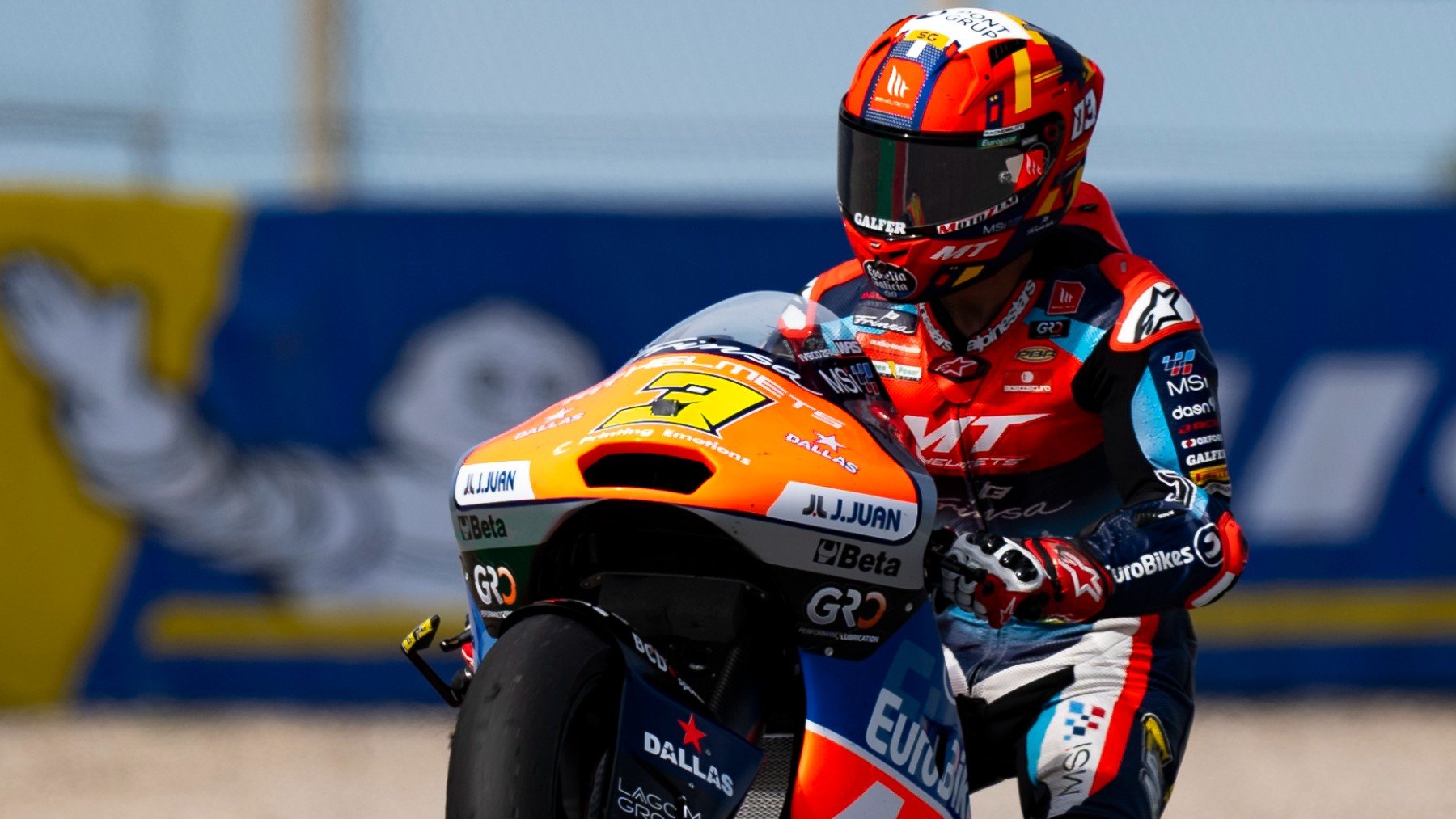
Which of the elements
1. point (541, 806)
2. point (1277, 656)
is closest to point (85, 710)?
point (1277, 656)

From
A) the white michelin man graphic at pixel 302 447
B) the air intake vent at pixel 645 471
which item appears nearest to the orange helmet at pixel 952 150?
the air intake vent at pixel 645 471

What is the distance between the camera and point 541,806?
1990 mm

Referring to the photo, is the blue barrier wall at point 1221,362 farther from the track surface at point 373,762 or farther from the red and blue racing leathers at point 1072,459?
the red and blue racing leathers at point 1072,459

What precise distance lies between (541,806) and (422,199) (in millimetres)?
5993

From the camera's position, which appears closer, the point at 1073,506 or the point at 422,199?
the point at 1073,506

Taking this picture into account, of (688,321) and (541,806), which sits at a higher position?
(688,321)

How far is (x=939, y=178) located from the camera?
9.41 ft

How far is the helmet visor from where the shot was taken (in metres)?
2.86

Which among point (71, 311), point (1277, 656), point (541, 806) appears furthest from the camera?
point (1277, 656)

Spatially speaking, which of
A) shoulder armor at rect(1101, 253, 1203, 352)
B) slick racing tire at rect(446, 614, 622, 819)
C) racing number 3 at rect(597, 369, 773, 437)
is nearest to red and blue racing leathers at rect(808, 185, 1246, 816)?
shoulder armor at rect(1101, 253, 1203, 352)

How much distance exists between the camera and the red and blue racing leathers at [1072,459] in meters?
2.76

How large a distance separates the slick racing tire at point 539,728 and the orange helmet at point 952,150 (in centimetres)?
105

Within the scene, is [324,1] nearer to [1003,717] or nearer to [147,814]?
[147,814]

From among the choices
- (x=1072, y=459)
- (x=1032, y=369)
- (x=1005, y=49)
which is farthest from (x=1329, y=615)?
(x=1005, y=49)
